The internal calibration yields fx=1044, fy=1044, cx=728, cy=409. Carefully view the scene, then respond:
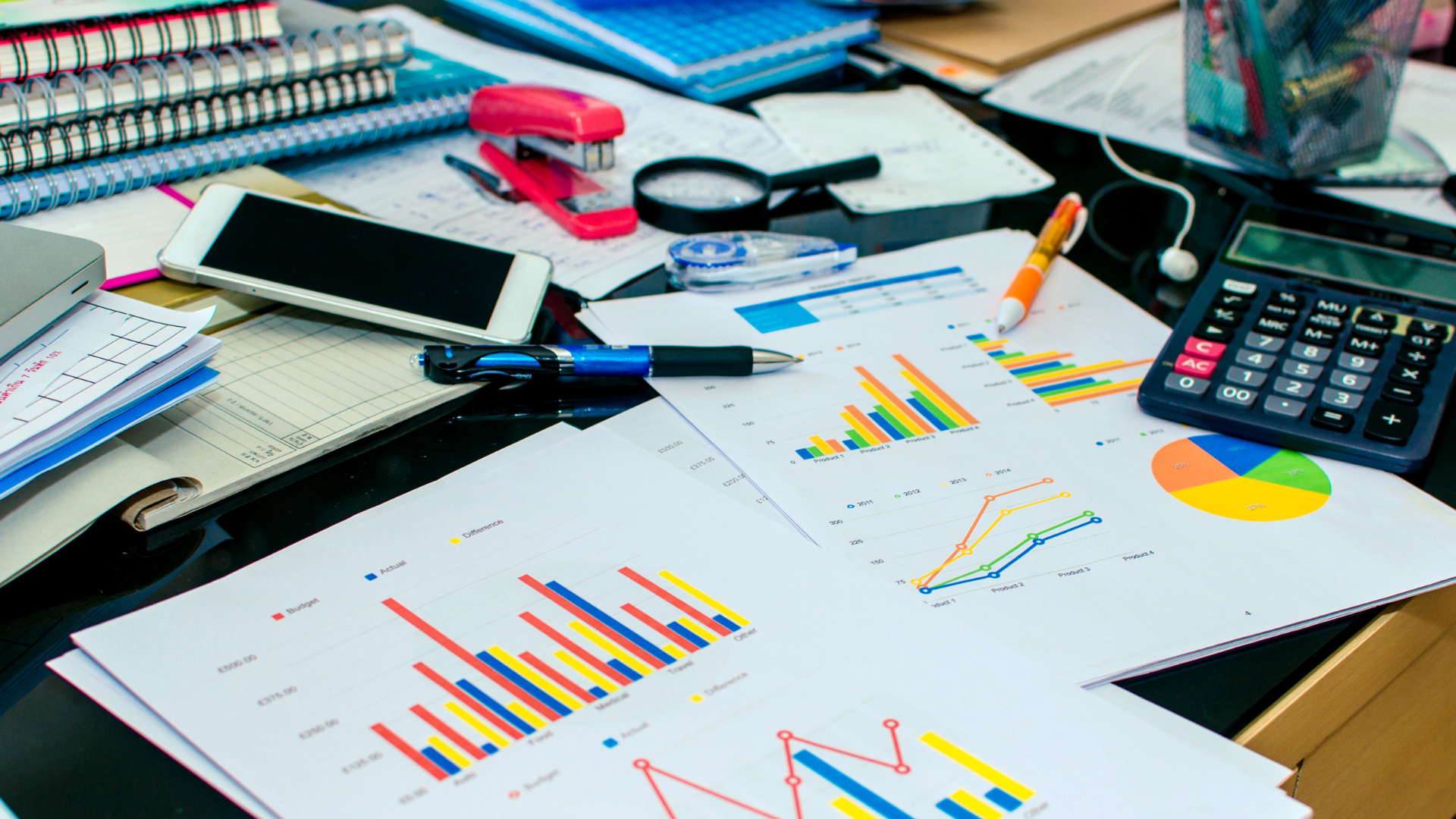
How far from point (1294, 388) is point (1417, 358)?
86mm

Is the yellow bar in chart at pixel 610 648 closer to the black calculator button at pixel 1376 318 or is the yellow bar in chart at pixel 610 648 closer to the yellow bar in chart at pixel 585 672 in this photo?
the yellow bar in chart at pixel 585 672

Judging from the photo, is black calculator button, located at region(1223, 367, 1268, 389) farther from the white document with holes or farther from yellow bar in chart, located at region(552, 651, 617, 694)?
yellow bar in chart, located at region(552, 651, 617, 694)

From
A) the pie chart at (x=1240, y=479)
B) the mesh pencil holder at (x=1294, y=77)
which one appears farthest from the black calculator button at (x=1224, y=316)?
the mesh pencil holder at (x=1294, y=77)

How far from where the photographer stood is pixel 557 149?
81 cm

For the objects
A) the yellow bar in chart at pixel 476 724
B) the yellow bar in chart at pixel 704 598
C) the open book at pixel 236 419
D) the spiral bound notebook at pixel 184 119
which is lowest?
the yellow bar in chart at pixel 476 724

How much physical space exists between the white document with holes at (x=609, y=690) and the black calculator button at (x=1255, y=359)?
306 mm

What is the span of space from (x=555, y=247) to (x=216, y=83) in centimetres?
27

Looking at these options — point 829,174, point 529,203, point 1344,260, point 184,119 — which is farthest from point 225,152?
point 1344,260

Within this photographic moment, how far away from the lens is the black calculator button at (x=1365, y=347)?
64 centimetres

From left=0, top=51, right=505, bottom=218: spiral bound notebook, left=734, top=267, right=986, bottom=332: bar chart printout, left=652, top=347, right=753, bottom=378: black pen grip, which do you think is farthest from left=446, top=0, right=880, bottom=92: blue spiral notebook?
left=652, top=347, right=753, bottom=378: black pen grip

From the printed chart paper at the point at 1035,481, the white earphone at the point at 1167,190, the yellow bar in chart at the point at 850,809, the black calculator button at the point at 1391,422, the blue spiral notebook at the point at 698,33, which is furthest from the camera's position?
the blue spiral notebook at the point at 698,33

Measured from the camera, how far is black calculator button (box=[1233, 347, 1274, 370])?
63cm

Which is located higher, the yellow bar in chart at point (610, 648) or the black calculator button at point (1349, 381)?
the black calculator button at point (1349, 381)

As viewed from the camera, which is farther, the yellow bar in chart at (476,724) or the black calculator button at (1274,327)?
the black calculator button at (1274,327)
